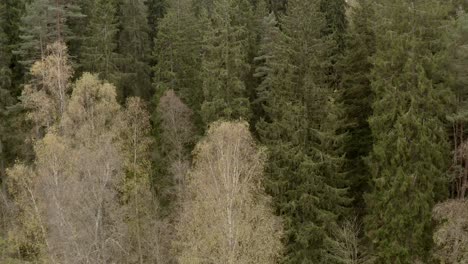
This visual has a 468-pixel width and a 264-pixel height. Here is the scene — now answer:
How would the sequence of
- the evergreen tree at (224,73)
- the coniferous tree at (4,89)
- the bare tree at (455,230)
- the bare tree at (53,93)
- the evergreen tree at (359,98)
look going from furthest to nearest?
1. the coniferous tree at (4,89)
2. the evergreen tree at (224,73)
3. the evergreen tree at (359,98)
4. the bare tree at (53,93)
5. the bare tree at (455,230)

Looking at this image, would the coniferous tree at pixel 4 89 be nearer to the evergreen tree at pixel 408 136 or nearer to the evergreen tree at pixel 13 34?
the evergreen tree at pixel 13 34

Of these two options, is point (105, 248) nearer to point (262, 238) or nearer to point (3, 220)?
point (262, 238)

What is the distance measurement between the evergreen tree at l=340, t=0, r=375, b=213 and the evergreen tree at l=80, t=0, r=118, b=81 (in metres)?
16.0

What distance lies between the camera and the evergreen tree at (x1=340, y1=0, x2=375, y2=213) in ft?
107

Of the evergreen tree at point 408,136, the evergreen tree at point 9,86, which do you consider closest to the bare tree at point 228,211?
the evergreen tree at point 408,136

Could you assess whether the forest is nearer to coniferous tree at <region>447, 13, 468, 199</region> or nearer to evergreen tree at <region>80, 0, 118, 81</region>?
coniferous tree at <region>447, 13, 468, 199</region>

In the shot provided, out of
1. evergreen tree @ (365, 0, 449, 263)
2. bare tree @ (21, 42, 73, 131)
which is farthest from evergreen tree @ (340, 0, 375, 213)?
bare tree @ (21, 42, 73, 131)

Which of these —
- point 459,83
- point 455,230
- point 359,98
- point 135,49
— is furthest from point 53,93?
point 459,83

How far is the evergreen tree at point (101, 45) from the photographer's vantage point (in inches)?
1527

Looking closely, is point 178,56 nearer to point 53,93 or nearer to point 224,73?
point 224,73

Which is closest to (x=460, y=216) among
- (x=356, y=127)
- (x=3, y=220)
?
(x=356, y=127)

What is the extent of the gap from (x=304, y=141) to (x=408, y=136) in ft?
17.5

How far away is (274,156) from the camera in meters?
30.0

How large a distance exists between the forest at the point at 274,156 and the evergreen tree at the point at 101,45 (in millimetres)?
1068
